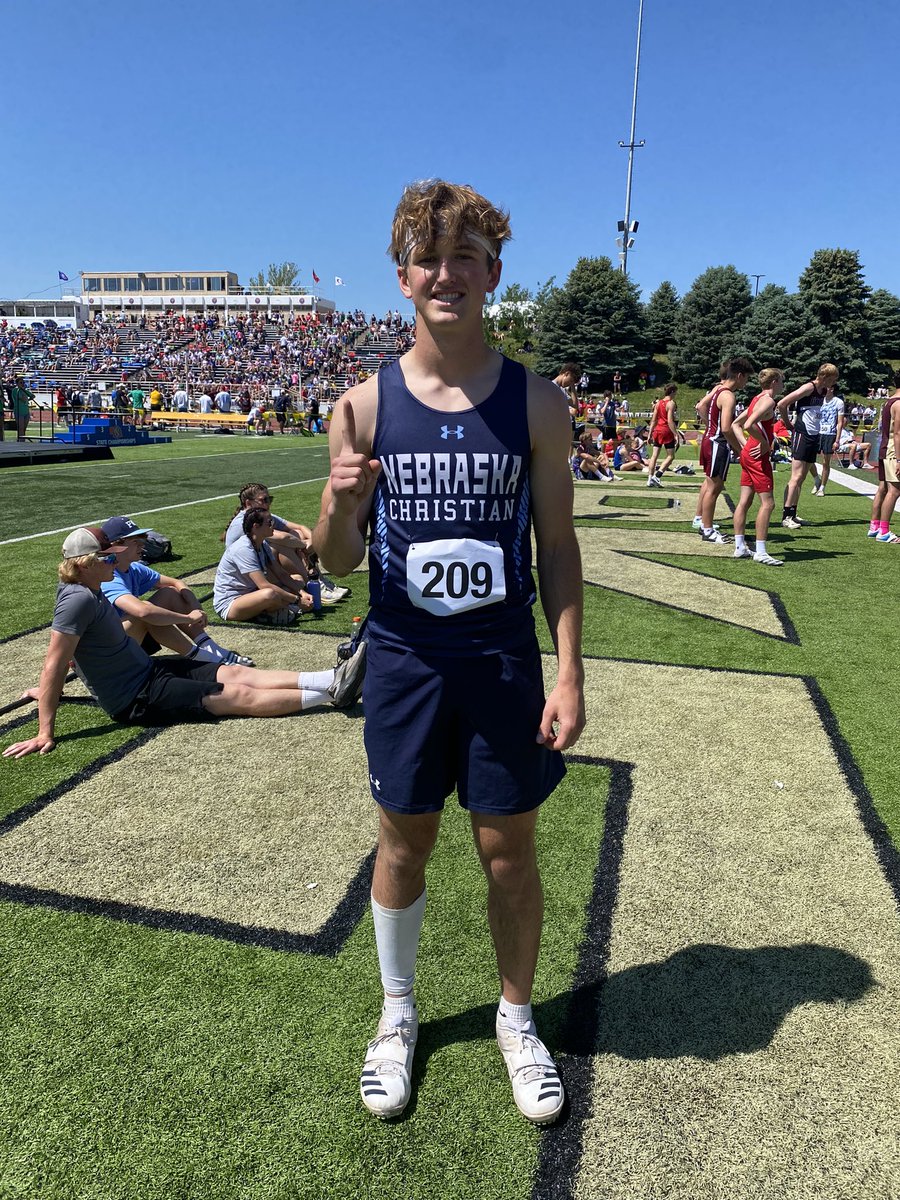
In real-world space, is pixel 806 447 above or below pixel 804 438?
below

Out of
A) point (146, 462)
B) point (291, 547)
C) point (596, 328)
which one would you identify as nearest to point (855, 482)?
point (291, 547)

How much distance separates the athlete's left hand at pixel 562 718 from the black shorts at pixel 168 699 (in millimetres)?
3063

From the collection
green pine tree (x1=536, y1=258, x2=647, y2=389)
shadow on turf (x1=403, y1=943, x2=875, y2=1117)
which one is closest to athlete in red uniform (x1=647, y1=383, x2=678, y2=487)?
shadow on turf (x1=403, y1=943, x2=875, y2=1117)

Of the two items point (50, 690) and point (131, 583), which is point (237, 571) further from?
point (50, 690)

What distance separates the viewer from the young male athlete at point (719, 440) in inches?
355

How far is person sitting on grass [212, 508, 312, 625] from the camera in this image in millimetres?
6379

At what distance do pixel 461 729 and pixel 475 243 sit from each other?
1177 mm

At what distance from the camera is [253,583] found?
6.51m

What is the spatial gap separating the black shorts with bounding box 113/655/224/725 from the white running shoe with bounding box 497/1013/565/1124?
2.87 metres

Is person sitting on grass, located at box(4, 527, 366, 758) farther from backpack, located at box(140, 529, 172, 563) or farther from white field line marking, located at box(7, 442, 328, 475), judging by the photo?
white field line marking, located at box(7, 442, 328, 475)

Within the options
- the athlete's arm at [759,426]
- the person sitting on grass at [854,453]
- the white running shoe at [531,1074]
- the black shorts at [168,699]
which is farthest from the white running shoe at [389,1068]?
the person sitting on grass at [854,453]

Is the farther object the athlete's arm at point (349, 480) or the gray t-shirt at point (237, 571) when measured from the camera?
the gray t-shirt at point (237, 571)

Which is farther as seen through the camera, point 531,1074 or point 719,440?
point 719,440

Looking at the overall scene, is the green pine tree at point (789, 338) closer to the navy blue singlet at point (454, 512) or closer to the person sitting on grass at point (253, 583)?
the person sitting on grass at point (253, 583)
